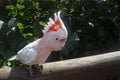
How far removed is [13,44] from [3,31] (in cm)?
11

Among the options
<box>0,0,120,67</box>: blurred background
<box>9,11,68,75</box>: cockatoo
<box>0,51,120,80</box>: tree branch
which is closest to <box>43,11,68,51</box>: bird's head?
<box>9,11,68,75</box>: cockatoo

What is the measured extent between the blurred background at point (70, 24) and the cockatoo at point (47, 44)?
728mm

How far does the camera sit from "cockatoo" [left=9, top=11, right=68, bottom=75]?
4.39ft

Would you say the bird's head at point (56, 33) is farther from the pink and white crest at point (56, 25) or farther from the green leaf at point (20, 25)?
the green leaf at point (20, 25)

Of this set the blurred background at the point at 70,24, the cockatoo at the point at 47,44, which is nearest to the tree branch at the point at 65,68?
the cockatoo at the point at 47,44

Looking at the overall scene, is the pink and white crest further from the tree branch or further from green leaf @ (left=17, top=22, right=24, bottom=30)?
green leaf @ (left=17, top=22, right=24, bottom=30)

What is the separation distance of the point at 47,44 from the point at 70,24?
1062mm

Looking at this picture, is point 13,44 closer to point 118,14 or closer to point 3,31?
point 3,31

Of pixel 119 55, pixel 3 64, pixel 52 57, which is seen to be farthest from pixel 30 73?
pixel 52 57

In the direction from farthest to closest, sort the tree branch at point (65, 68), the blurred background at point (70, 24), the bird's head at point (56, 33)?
the blurred background at point (70, 24)
the tree branch at point (65, 68)
the bird's head at point (56, 33)

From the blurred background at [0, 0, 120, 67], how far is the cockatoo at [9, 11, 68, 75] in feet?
2.39

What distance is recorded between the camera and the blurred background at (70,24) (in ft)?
7.12

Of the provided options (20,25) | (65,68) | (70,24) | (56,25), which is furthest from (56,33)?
(70,24)

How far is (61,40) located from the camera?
1.34m
